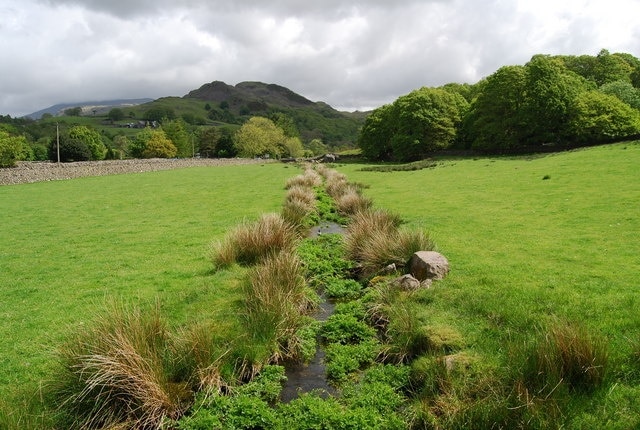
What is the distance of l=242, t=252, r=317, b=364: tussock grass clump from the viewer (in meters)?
8.38

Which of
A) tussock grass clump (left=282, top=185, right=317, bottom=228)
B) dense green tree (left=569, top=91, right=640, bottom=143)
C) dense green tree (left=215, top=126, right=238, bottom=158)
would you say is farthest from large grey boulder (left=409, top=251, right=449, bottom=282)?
dense green tree (left=215, top=126, right=238, bottom=158)

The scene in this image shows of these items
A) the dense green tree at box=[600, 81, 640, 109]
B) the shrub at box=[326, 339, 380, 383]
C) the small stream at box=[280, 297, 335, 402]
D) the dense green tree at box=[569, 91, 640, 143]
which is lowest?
the small stream at box=[280, 297, 335, 402]

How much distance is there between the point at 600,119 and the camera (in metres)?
46.7

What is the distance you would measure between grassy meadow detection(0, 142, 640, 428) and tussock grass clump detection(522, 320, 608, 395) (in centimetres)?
21

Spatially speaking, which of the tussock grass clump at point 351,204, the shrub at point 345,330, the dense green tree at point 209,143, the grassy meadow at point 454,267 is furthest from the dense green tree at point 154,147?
Result: the shrub at point 345,330

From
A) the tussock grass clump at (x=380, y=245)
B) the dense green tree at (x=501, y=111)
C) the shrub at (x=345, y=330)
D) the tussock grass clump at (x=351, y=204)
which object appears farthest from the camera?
the dense green tree at (x=501, y=111)

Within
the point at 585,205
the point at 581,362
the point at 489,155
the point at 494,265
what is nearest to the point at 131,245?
the point at 494,265

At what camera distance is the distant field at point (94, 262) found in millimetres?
8898

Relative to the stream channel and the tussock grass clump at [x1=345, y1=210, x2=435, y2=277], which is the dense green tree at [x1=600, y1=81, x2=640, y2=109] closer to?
the tussock grass clump at [x1=345, y1=210, x2=435, y2=277]

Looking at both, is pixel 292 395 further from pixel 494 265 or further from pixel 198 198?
pixel 198 198

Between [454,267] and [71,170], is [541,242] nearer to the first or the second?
[454,267]

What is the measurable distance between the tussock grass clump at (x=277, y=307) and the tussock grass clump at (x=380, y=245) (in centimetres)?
258

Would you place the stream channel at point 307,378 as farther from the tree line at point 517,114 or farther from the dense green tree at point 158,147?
the dense green tree at point 158,147

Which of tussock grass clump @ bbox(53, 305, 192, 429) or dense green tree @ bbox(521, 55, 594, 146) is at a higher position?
dense green tree @ bbox(521, 55, 594, 146)
